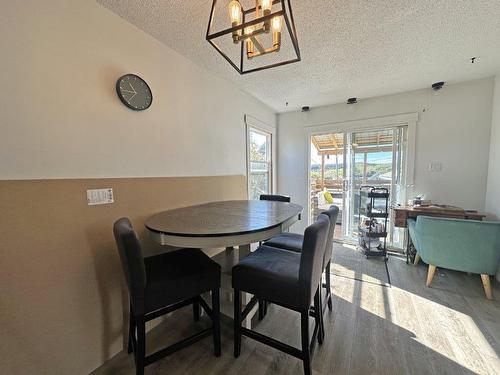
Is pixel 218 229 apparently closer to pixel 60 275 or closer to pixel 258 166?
pixel 60 275

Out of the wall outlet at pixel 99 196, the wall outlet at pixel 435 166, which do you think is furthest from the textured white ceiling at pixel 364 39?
the wall outlet at pixel 99 196

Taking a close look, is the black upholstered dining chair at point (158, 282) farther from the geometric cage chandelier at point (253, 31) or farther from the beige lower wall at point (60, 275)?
the geometric cage chandelier at point (253, 31)

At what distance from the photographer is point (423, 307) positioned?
1902 mm

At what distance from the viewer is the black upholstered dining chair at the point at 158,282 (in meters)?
1.06

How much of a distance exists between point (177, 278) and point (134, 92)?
143 centimetres

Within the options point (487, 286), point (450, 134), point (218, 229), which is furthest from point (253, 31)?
point (450, 134)

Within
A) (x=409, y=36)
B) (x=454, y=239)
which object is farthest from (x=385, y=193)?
(x=409, y=36)

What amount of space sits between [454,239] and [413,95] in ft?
7.05

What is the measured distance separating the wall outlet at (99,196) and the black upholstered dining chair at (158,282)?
28 cm

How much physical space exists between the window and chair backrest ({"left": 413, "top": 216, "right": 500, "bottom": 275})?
2.23 meters

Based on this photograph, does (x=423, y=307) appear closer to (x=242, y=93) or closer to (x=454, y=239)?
(x=454, y=239)

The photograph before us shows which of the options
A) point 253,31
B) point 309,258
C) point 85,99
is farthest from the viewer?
point 85,99

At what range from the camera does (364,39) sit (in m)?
1.77

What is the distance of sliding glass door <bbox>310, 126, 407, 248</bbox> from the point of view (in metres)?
3.24
